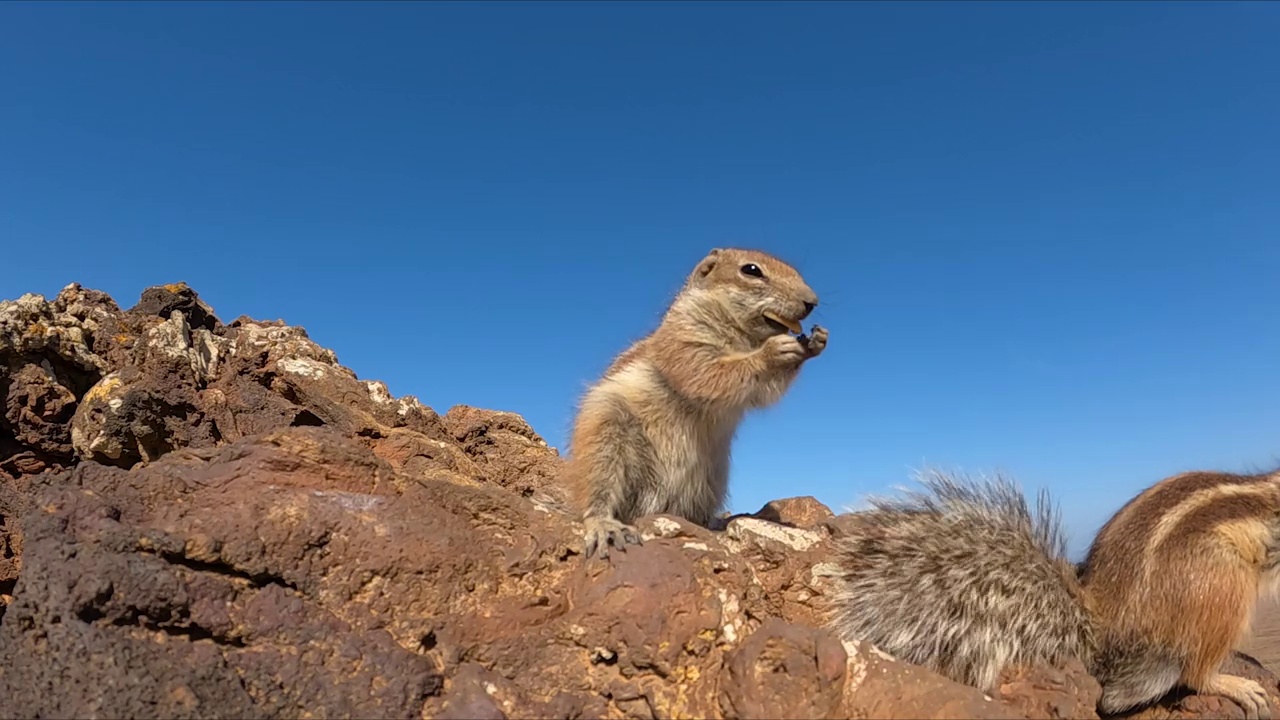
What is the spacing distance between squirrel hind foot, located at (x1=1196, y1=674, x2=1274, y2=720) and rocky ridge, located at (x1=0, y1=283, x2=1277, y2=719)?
0.24 ft

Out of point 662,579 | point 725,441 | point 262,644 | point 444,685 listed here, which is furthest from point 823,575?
point 262,644

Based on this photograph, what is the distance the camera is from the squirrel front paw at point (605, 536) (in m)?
4.30

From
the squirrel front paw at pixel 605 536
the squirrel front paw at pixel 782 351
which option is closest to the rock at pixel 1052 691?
the squirrel front paw at pixel 605 536

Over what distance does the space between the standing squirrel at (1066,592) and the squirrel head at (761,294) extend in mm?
2133

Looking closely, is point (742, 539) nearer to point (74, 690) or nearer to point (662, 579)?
point (662, 579)

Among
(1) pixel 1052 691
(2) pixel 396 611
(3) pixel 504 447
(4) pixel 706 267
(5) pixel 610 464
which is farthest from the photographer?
(3) pixel 504 447

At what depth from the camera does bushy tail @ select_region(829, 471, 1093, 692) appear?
13.5ft

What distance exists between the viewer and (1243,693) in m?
4.41

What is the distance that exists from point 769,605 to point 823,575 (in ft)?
1.45

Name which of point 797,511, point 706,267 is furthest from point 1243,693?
point 706,267

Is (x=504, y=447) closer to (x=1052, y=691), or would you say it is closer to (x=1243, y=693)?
(x=1052, y=691)

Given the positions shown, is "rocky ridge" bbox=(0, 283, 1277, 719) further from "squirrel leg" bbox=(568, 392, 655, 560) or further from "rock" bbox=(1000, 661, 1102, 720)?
"squirrel leg" bbox=(568, 392, 655, 560)

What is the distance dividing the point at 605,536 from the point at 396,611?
4.06 ft

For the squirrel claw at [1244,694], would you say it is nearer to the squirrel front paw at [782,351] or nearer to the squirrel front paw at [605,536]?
the squirrel front paw at [782,351]
